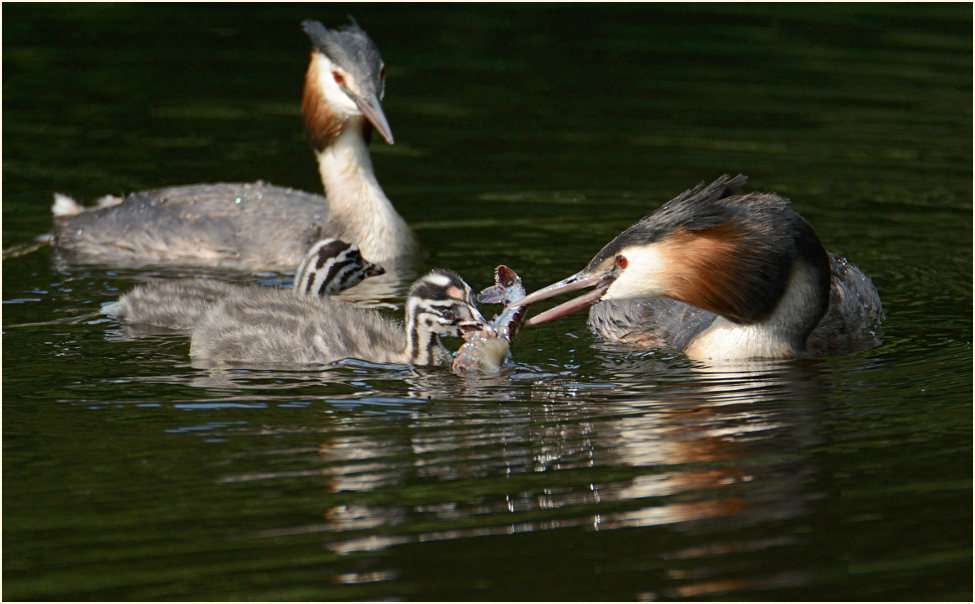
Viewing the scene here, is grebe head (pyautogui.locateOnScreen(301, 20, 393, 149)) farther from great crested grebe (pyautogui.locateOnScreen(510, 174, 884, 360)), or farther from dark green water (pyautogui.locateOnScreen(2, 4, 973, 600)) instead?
great crested grebe (pyautogui.locateOnScreen(510, 174, 884, 360))

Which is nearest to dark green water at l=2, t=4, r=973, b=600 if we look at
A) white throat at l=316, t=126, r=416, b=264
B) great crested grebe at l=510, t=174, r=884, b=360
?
great crested grebe at l=510, t=174, r=884, b=360

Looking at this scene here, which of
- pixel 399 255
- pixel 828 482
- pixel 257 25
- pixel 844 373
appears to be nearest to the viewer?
pixel 828 482

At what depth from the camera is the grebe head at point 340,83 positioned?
10109 millimetres

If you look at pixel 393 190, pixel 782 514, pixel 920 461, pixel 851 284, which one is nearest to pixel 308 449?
pixel 782 514

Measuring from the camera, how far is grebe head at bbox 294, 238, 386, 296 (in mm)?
8398

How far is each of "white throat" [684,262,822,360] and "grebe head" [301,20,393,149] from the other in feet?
10.1

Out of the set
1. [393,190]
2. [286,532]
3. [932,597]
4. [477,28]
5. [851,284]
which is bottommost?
[932,597]

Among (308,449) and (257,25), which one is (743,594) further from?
(257,25)

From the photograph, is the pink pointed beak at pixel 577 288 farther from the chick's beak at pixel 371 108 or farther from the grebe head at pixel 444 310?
the chick's beak at pixel 371 108

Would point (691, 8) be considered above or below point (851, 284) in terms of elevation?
above

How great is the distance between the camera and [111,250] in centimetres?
1033

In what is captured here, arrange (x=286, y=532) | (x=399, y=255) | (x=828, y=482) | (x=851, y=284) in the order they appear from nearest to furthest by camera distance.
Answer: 1. (x=286, y=532)
2. (x=828, y=482)
3. (x=851, y=284)
4. (x=399, y=255)

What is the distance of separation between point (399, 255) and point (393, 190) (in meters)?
1.78

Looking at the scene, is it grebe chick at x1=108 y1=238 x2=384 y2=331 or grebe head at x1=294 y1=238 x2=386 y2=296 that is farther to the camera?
grebe head at x1=294 y1=238 x2=386 y2=296
